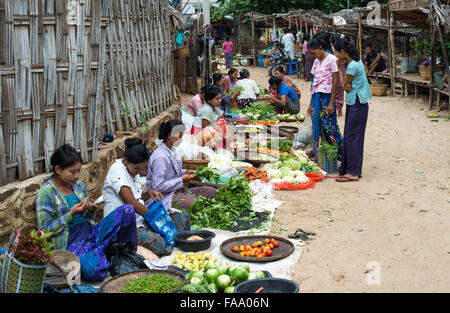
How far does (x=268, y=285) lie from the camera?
3682 mm

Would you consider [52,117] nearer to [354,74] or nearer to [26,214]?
[26,214]

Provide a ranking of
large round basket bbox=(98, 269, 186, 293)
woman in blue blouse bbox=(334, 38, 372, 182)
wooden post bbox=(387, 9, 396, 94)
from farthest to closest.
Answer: wooden post bbox=(387, 9, 396, 94), woman in blue blouse bbox=(334, 38, 372, 182), large round basket bbox=(98, 269, 186, 293)

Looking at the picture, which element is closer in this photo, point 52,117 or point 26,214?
point 26,214

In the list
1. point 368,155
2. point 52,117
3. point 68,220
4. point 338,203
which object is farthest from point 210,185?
point 368,155

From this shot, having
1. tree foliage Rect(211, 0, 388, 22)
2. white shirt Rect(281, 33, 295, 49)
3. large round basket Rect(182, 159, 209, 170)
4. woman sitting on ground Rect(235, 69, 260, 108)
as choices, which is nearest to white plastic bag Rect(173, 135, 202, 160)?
large round basket Rect(182, 159, 209, 170)

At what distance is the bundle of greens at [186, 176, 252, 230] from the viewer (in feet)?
18.2

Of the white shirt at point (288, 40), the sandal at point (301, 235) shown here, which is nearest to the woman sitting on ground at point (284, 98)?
the sandal at point (301, 235)

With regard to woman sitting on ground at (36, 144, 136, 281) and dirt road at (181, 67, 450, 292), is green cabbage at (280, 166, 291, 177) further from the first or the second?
woman sitting on ground at (36, 144, 136, 281)

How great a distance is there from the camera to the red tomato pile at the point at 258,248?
179 inches

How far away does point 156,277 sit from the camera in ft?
12.5

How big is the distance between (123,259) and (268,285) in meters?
1.28

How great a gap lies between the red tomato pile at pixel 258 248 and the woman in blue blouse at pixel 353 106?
9.16ft

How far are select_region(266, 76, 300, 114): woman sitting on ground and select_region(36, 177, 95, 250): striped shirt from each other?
25.4 feet

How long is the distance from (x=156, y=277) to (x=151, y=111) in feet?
17.9
